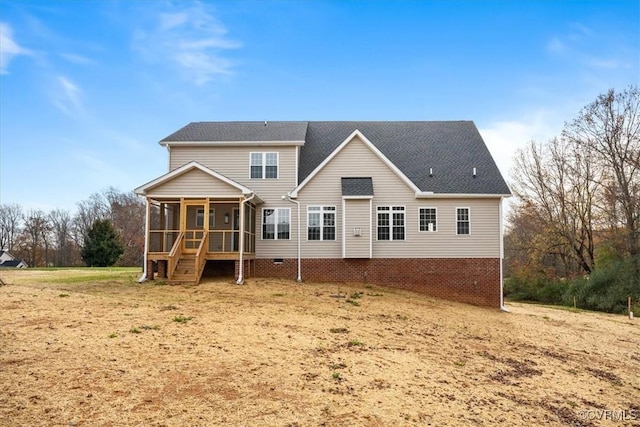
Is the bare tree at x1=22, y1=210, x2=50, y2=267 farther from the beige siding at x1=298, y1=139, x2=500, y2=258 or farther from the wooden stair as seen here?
the beige siding at x1=298, y1=139, x2=500, y2=258

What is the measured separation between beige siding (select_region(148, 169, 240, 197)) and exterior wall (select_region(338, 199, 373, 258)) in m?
4.85

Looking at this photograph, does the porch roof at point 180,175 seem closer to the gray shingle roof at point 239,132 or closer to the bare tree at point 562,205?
the gray shingle roof at point 239,132

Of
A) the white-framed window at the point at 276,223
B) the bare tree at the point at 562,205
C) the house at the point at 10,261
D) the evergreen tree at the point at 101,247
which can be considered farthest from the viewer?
the house at the point at 10,261

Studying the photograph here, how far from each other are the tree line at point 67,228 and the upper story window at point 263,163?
36230 mm

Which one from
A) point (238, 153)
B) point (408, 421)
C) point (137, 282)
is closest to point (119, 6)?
point (238, 153)

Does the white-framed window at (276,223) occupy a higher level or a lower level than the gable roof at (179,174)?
lower

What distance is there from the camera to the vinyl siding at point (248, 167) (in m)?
20.5

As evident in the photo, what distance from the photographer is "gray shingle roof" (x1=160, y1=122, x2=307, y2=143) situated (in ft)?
68.4

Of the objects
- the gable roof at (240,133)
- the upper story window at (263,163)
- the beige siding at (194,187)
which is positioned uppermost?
the gable roof at (240,133)

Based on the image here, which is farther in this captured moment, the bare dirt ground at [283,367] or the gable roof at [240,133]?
the gable roof at [240,133]

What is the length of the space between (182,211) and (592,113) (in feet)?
90.1

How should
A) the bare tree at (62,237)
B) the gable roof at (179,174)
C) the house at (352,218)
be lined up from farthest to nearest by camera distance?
the bare tree at (62,237), the house at (352,218), the gable roof at (179,174)

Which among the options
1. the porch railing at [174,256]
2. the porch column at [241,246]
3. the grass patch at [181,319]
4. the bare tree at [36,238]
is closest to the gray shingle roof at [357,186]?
the porch column at [241,246]

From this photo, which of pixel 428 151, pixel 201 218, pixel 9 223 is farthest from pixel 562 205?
pixel 9 223
